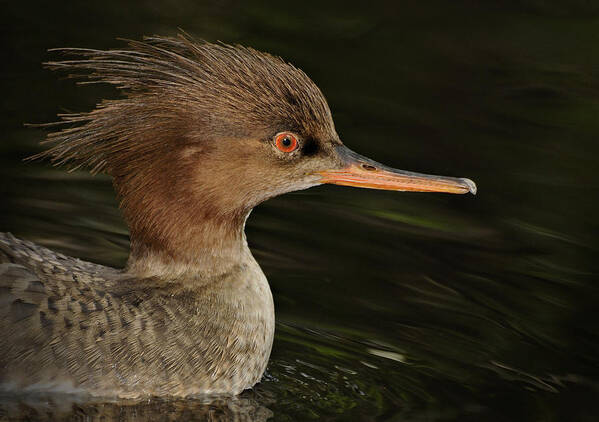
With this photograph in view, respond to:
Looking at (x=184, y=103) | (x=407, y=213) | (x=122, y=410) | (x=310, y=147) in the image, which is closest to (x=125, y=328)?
(x=122, y=410)

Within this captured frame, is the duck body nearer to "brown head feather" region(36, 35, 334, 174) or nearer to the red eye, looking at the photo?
"brown head feather" region(36, 35, 334, 174)

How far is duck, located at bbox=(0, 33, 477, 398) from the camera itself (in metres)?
6.57

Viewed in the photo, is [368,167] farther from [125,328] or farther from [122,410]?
[122,410]

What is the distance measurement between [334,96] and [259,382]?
3.87m

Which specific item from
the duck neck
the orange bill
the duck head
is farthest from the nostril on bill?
the duck neck

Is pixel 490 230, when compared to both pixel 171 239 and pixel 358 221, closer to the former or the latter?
pixel 358 221

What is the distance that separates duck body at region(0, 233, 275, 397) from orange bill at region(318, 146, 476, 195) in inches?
28.4

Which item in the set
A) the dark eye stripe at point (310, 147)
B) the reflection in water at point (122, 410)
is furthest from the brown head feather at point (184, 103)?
the reflection in water at point (122, 410)

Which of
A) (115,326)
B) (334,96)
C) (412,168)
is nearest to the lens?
(115,326)

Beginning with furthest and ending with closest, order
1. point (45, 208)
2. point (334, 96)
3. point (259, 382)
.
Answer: point (334, 96) → point (45, 208) → point (259, 382)

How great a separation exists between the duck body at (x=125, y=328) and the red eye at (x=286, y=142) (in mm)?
735

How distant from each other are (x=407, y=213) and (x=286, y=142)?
2.55m

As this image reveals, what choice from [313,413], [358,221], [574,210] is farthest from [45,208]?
[574,210]

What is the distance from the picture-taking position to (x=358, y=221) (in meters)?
9.16
